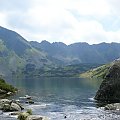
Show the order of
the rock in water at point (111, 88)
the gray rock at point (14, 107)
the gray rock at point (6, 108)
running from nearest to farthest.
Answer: the gray rock at point (6, 108) < the gray rock at point (14, 107) < the rock in water at point (111, 88)

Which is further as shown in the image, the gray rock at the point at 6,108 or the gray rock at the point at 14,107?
the gray rock at the point at 14,107

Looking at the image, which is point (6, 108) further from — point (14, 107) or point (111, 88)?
point (111, 88)

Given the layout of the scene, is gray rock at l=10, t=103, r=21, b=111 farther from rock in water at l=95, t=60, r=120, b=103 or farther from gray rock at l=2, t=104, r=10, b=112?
rock in water at l=95, t=60, r=120, b=103

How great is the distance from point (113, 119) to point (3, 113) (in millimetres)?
28585

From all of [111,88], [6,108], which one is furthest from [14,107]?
[111,88]

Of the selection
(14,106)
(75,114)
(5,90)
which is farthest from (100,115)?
(5,90)

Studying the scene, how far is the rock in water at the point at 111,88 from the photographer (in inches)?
4313

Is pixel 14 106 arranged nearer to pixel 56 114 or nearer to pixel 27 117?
pixel 56 114

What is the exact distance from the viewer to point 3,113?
8262 centimetres

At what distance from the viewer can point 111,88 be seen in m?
111

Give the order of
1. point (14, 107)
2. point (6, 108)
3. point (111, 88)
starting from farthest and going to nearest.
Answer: point (111, 88) < point (14, 107) < point (6, 108)

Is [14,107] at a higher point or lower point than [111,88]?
lower

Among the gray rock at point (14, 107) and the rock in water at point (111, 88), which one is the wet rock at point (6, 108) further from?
the rock in water at point (111, 88)

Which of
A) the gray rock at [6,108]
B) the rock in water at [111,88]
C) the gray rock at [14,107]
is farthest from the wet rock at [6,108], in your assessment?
the rock in water at [111,88]
